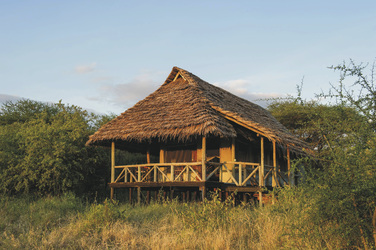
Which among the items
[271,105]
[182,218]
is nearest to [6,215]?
[182,218]

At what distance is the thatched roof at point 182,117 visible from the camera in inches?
515

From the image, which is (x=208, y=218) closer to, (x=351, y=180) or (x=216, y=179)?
(x=351, y=180)

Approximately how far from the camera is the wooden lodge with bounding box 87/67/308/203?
43.2 ft

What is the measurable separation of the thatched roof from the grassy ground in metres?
3.41

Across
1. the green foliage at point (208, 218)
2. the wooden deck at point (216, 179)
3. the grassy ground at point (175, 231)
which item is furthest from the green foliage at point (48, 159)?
the green foliage at point (208, 218)

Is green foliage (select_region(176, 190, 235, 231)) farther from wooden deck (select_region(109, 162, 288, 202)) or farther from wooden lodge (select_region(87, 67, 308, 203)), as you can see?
wooden lodge (select_region(87, 67, 308, 203))

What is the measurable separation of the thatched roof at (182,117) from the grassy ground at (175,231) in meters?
3.41

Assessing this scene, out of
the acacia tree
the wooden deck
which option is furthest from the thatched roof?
the acacia tree

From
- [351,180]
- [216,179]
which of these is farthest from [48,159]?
[351,180]

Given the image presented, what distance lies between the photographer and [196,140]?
15.5 m

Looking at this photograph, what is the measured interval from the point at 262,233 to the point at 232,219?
41.5 inches

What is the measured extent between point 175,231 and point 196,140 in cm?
719

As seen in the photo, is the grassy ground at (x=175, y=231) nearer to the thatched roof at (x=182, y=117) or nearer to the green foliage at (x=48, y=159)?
the thatched roof at (x=182, y=117)

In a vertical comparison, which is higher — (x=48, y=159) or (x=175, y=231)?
(x=48, y=159)
